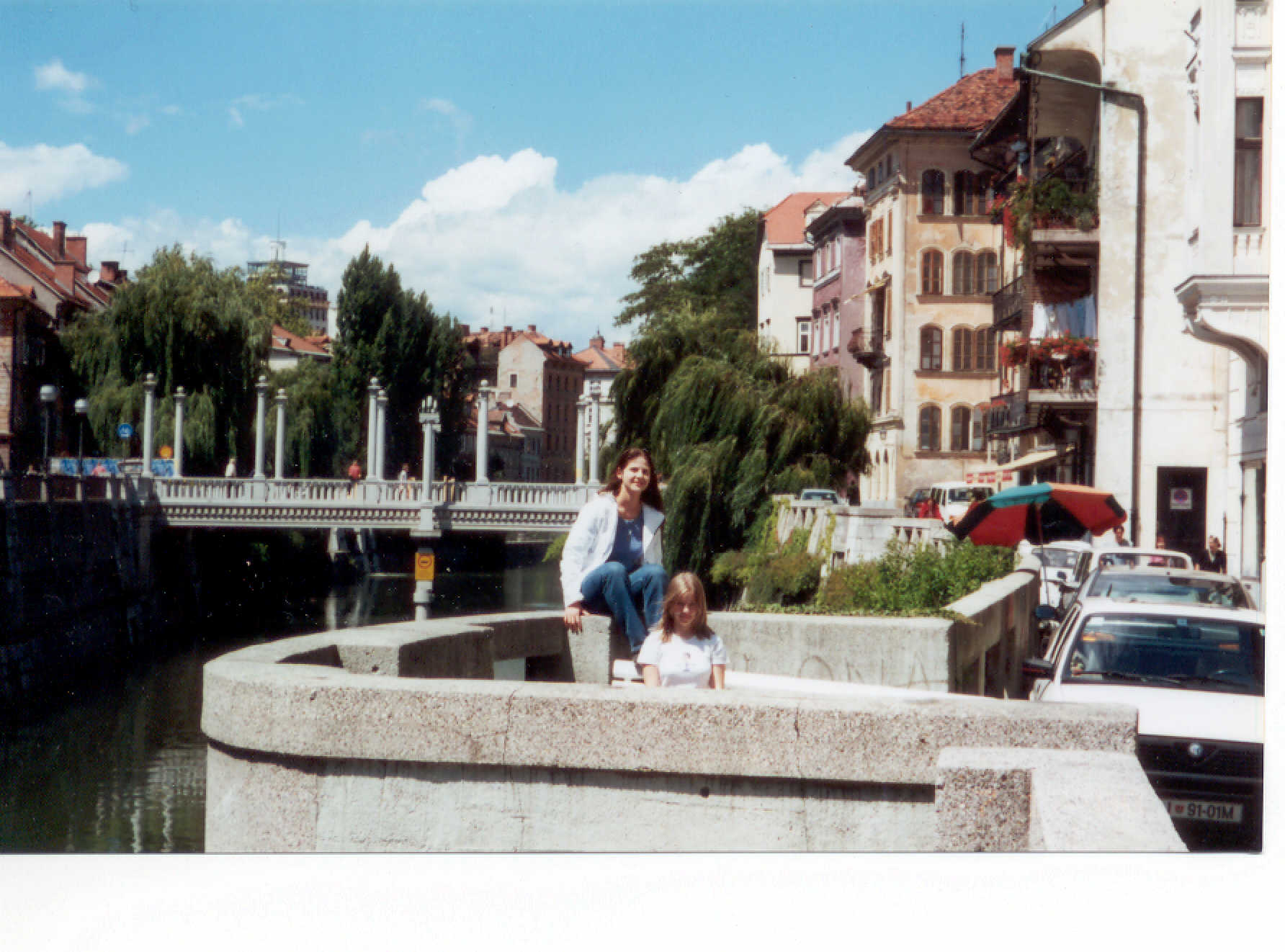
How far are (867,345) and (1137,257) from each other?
3182 mm

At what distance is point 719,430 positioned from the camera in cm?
2414

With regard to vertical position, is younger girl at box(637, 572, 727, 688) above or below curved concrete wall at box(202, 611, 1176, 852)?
above

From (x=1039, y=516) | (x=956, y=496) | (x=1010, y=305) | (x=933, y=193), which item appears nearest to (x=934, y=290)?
(x=1010, y=305)

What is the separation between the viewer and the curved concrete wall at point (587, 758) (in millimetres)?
3836

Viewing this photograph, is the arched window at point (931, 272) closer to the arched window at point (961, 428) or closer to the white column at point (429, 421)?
the arched window at point (961, 428)

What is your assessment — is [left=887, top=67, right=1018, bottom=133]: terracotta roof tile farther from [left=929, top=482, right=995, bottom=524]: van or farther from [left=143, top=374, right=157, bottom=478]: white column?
[left=143, top=374, right=157, bottom=478]: white column

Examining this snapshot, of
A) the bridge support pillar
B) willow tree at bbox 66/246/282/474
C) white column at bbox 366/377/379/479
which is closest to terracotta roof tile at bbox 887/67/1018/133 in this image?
willow tree at bbox 66/246/282/474

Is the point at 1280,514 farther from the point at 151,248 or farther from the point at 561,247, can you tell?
the point at 151,248

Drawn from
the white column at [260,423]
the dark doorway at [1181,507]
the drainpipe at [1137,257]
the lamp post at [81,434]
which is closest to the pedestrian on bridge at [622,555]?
the dark doorway at [1181,507]

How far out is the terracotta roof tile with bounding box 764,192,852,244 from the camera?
309 inches

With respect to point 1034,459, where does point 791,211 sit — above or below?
above

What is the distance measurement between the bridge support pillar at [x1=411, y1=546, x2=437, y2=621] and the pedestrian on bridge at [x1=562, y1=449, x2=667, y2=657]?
25206 mm

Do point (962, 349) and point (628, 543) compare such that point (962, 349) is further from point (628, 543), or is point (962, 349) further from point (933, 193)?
point (628, 543)
